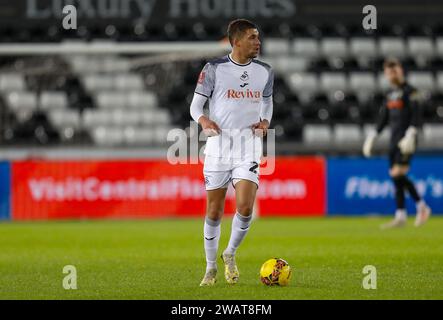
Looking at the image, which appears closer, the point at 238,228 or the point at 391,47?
the point at 238,228

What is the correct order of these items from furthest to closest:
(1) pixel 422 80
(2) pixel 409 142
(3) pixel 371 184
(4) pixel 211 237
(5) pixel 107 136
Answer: (1) pixel 422 80, (5) pixel 107 136, (3) pixel 371 184, (2) pixel 409 142, (4) pixel 211 237

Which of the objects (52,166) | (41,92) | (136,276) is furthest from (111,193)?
(136,276)

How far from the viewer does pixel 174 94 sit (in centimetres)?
2522

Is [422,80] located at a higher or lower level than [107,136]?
higher

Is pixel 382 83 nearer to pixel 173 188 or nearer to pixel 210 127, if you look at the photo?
pixel 173 188

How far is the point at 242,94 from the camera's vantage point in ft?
28.8

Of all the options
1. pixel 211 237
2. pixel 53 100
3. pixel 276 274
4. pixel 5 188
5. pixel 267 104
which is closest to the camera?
pixel 276 274

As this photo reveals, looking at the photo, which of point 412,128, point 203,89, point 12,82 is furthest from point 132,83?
point 203,89

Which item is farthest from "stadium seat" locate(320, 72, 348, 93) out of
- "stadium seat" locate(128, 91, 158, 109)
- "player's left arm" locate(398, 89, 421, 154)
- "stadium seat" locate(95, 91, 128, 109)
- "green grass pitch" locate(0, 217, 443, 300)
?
"player's left arm" locate(398, 89, 421, 154)

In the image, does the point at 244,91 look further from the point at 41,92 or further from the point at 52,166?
the point at 41,92

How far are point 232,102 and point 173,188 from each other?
11.7 meters

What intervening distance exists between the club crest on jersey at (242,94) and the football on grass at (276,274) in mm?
1417

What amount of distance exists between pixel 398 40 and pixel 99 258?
16.6 meters

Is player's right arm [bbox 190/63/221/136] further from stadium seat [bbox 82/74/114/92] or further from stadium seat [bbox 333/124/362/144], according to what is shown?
stadium seat [bbox 82/74/114/92]
